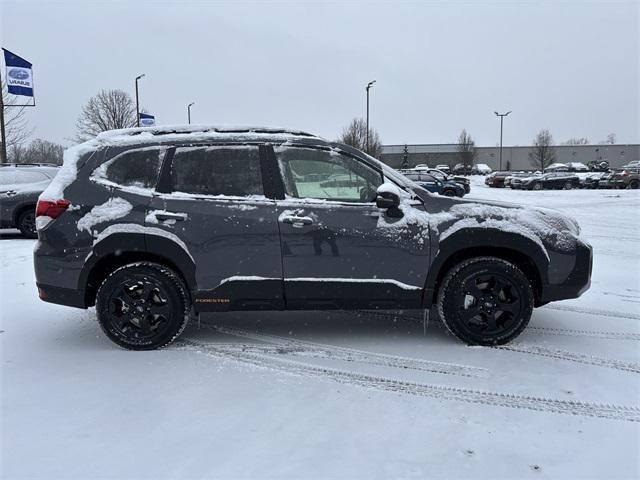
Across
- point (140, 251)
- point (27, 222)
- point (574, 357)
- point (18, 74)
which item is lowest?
point (574, 357)

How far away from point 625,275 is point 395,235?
4.73 meters

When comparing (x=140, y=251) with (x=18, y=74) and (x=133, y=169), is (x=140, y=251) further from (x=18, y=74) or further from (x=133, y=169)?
(x=18, y=74)

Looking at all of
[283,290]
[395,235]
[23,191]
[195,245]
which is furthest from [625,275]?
[23,191]

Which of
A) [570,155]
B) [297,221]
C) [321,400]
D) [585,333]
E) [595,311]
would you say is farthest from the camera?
[570,155]

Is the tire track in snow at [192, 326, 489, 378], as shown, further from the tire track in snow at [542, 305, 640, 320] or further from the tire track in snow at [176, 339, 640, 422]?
the tire track in snow at [542, 305, 640, 320]

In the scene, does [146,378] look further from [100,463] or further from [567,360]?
[567,360]

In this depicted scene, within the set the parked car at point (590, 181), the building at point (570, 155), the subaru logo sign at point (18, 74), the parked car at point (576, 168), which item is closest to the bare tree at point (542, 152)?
the building at point (570, 155)

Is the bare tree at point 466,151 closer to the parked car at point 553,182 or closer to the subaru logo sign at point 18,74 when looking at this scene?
the parked car at point 553,182

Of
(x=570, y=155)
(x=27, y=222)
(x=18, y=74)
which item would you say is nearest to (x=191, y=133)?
(x=27, y=222)

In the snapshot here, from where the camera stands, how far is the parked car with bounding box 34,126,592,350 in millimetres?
4148

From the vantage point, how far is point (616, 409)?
3.29 m

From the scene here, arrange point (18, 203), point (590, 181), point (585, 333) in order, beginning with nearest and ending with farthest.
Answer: point (585, 333) < point (18, 203) < point (590, 181)

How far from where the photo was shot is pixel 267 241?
415cm

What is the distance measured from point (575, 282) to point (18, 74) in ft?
66.2
